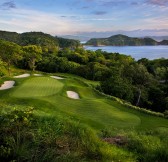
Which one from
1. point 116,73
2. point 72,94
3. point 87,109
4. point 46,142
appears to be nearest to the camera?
point 46,142

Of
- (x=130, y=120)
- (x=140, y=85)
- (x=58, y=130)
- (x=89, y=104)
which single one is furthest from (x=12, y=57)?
(x=58, y=130)

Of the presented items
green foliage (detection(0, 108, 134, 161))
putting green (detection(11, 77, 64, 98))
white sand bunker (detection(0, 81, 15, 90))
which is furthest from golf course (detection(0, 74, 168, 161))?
green foliage (detection(0, 108, 134, 161))

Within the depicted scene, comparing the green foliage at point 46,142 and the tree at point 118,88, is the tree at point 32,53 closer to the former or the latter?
the tree at point 118,88

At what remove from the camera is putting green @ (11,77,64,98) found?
85.0ft

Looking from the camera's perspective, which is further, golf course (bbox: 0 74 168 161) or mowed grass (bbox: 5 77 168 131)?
mowed grass (bbox: 5 77 168 131)

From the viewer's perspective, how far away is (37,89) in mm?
27844

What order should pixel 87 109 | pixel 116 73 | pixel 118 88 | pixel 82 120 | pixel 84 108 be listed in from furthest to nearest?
pixel 116 73 < pixel 118 88 < pixel 84 108 < pixel 87 109 < pixel 82 120

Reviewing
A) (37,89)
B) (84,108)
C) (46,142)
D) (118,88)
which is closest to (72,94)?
(37,89)

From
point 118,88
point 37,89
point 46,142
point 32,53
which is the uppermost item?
point 46,142

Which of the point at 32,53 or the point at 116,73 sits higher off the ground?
the point at 32,53

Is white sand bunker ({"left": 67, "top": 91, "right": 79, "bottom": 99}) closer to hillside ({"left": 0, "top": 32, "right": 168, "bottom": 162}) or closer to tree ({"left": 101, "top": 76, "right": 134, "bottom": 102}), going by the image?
hillside ({"left": 0, "top": 32, "right": 168, "bottom": 162})

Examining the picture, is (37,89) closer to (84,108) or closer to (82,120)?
(84,108)

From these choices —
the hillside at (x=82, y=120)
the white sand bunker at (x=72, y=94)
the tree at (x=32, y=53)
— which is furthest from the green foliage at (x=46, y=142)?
the tree at (x=32, y=53)

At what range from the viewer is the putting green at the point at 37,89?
25922 millimetres
